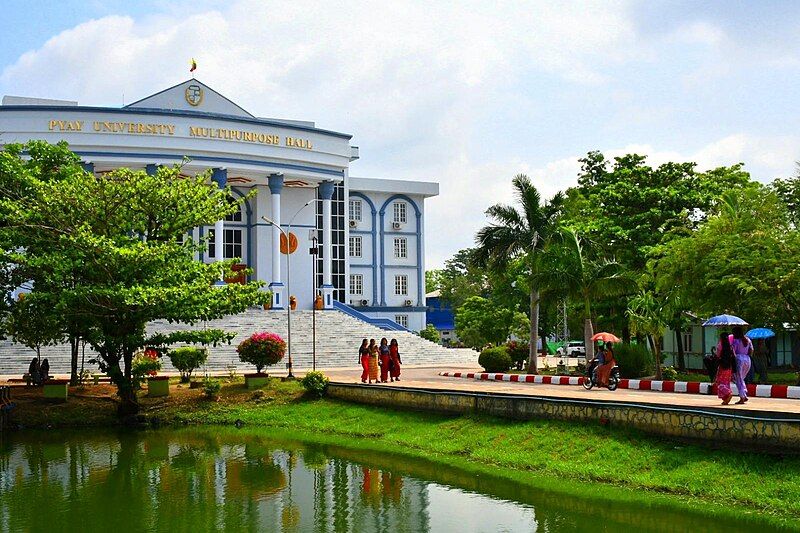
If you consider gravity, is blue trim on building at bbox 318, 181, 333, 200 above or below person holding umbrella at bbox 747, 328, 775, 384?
above

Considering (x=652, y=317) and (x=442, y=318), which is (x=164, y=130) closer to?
(x=652, y=317)

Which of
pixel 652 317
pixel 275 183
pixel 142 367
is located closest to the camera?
pixel 142 367

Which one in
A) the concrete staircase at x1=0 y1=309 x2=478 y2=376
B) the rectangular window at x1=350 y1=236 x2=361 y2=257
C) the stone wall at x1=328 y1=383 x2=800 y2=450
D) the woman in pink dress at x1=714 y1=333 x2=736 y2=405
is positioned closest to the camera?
the stone wall at x1=328 y1=383 x2=800 y2=450

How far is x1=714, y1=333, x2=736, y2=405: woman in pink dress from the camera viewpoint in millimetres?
15039

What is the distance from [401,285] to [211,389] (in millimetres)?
31031

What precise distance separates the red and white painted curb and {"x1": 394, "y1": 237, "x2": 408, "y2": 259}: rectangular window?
25.3 metres

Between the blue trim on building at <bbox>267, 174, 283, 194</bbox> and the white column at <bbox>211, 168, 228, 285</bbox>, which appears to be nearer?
the white column at <bbox>211, 168, 228, 285</bbox>

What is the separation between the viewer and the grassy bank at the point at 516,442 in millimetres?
12406

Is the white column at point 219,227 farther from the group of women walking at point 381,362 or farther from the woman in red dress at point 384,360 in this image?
the woman in red dress at point 384,360

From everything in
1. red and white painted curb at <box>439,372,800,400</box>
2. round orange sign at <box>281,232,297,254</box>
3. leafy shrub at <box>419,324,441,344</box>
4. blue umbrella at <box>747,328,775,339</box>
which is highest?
round orange sign at <box>281,232,297,254</box>

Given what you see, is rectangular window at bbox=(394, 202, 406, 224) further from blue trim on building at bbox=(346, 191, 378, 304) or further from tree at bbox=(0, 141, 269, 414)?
tree at bbox=(0, 141, 269, 414)

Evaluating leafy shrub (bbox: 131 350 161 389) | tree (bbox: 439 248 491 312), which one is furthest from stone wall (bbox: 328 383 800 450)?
tree (bbox: 439 248 491 312)

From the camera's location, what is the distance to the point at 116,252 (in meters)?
21.1

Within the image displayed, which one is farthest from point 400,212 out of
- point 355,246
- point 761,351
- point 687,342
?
point 761,351
